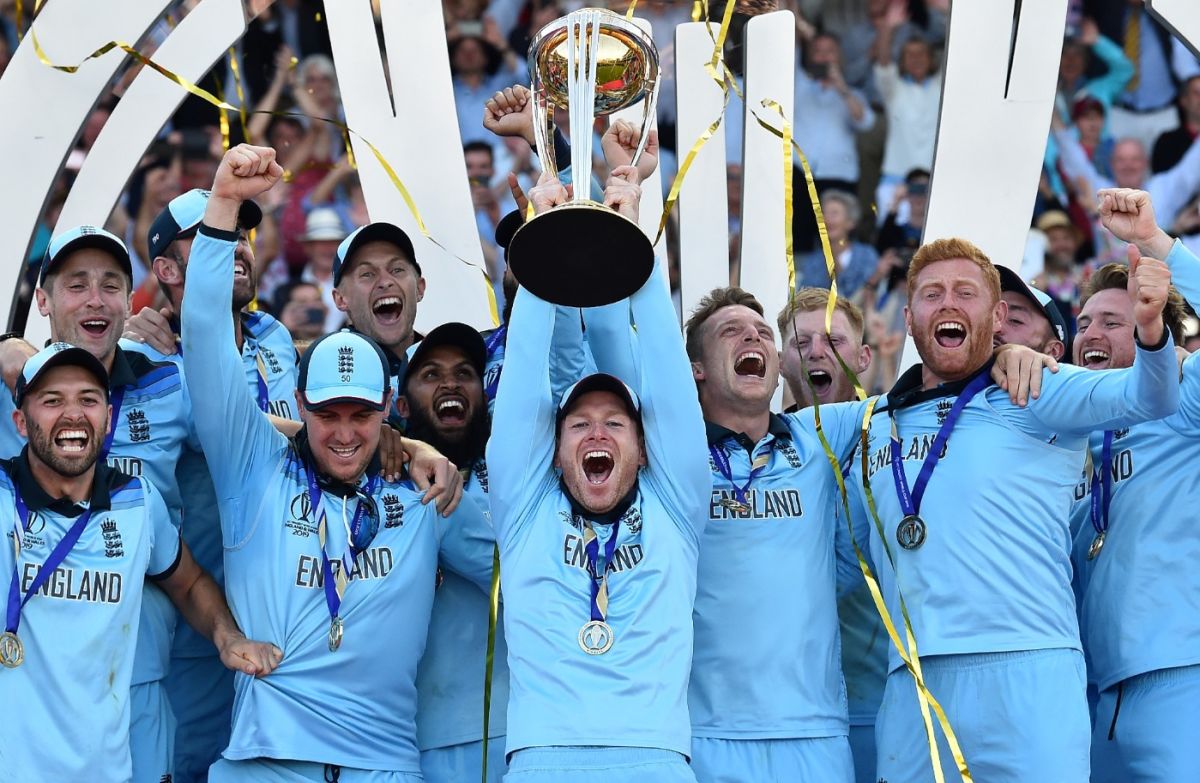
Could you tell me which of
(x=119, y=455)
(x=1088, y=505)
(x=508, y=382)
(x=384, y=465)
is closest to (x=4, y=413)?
(x=119, y=455)

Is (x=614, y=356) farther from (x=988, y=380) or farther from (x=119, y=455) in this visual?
(x=119, y=455)

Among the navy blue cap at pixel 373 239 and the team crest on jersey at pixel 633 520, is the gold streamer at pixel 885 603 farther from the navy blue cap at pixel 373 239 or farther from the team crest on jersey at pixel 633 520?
the navy blue cap at pixel 373 239

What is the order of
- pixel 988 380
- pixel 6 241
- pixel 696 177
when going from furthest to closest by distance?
pixel 696 177, pixel 6 241, pixel 988 380

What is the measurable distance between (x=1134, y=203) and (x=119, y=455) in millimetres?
3152

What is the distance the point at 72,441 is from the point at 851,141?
4641 millimetres

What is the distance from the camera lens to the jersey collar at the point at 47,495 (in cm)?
458

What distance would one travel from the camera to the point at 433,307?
711cm

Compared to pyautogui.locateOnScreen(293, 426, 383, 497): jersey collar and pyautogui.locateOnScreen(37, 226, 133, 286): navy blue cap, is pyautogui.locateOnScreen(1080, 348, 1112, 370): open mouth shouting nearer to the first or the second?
pyautogui.locateOnScreen(293, 426, 383, 497): jersey collar

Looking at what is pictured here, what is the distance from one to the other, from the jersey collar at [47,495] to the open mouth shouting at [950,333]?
2.49m

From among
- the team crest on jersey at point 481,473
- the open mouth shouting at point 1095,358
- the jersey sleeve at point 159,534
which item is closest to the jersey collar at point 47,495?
the jersey sleeve at point 159,534

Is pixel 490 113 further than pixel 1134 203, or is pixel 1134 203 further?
pixel 490 113

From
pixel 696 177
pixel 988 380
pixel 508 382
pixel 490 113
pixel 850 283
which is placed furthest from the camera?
pixel 850 283

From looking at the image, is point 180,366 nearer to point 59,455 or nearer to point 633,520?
point 59,455

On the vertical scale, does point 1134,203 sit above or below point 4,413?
above
